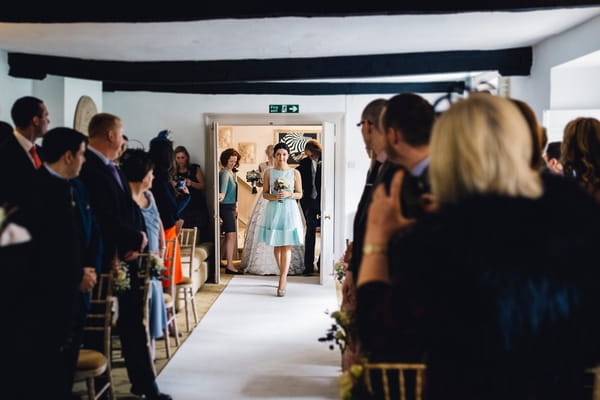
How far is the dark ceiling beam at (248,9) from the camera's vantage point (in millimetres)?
3436

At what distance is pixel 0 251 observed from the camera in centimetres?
231

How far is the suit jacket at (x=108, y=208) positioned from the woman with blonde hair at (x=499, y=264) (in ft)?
8.07

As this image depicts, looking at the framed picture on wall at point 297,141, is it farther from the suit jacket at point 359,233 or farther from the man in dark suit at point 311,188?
the suit jacket at point 359,233

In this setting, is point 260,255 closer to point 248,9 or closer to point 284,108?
point 284,108

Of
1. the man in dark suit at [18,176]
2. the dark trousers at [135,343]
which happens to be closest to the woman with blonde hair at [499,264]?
the man in dark suit at [18,176]

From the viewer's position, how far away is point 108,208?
351cm

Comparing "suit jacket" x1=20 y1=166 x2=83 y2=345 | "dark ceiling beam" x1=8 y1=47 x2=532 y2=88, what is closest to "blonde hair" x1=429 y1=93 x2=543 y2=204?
"suit jacket" x1=20 y1=166 x2=83 y2=345

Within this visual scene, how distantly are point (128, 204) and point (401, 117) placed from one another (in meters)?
2.22

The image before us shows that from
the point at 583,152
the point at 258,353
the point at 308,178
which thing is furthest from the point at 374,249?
the point at 308,178

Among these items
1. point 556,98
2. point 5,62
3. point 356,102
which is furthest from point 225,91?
point 556,98

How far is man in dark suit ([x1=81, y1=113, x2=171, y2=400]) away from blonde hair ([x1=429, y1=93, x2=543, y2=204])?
8.42 ft

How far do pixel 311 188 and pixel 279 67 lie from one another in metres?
2.10

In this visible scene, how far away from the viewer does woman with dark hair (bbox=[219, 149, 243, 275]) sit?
8266mm

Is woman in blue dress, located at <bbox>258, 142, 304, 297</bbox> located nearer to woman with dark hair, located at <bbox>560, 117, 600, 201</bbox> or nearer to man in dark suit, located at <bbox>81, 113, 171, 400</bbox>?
man in dark suit, located at <bbox>81, 113, 171, 400</bbox>
